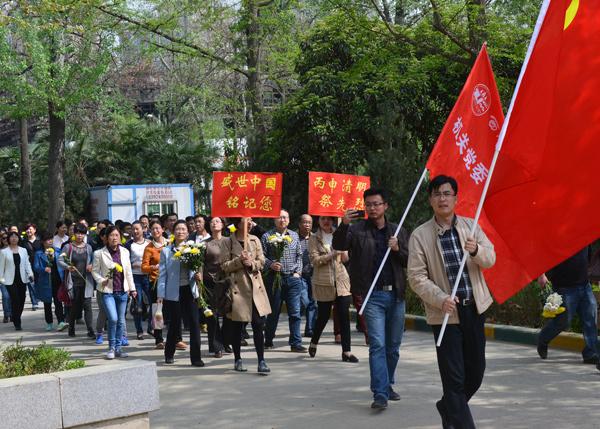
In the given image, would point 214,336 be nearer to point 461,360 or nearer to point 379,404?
point 379,404

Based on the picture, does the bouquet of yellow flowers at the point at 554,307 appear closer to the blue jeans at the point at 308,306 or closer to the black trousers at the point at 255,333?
the black trousers at the point at 255,333

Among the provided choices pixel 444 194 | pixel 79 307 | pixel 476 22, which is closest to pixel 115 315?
pixel 79 307

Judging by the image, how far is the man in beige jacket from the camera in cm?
620

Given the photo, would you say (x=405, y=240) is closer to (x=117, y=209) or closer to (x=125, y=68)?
(x=117, y=209)

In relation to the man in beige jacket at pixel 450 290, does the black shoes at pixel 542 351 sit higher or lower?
lower

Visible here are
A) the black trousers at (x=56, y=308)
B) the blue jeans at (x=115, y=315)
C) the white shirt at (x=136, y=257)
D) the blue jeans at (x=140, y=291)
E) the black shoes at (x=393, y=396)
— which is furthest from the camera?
the black trousers at (x=56, y=308)

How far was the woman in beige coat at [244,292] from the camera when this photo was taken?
34.0ft

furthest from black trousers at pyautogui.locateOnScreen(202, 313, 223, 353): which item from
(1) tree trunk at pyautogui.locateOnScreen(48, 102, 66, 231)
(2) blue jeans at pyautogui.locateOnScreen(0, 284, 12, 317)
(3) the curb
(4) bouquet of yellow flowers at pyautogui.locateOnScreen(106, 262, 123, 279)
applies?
(1) tree trunk at pyautogui.locateOnScreen(48, 102, 66, 231)

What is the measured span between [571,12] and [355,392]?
431 centimetres

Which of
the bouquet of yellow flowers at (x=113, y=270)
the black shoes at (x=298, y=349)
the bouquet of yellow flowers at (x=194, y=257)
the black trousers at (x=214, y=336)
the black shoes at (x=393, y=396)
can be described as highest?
the bouquet of yellow flowers at (x=194, y=257)

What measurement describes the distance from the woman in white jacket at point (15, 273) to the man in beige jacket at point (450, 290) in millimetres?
11655

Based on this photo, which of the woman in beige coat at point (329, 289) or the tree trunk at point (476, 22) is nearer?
the woman in beige coat at point (329, 289)

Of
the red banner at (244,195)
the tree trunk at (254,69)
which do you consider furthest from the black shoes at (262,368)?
the tree trunk at (254,69)

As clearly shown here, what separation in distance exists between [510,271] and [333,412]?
7.95ft
